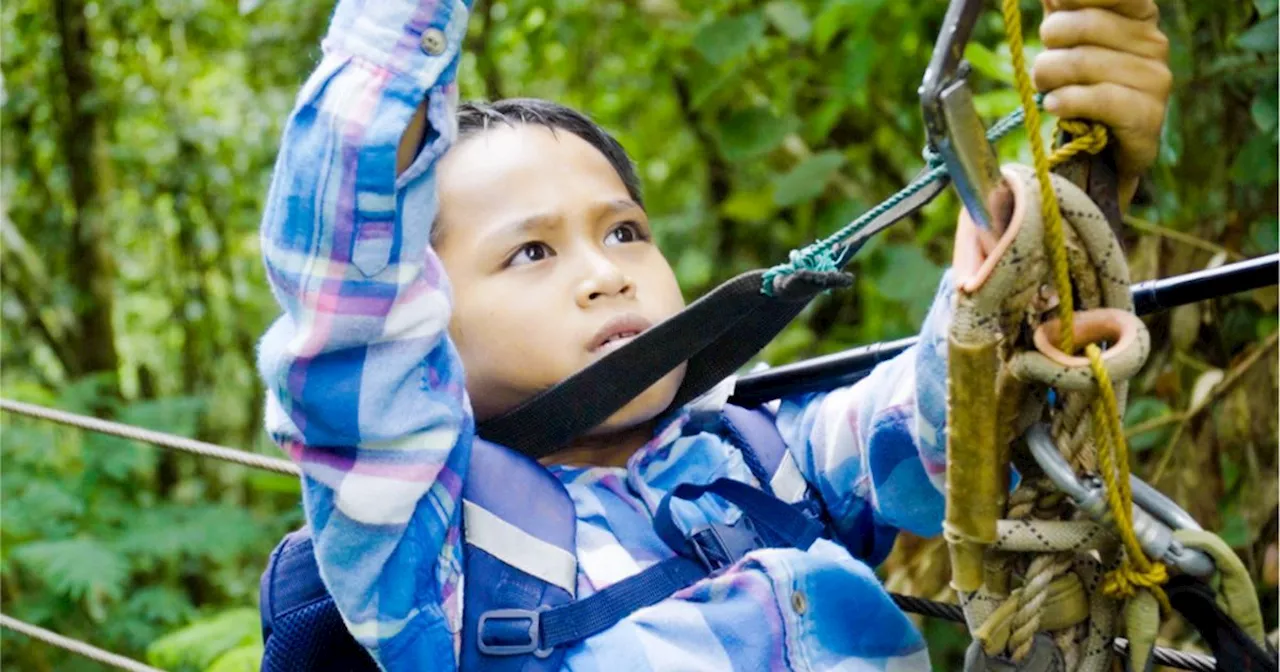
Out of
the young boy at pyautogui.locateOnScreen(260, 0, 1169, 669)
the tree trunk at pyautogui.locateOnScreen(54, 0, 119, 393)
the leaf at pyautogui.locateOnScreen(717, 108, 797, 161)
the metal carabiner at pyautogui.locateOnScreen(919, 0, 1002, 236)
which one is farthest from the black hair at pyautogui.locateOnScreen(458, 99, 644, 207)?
the tree trunk at pyautogui.locateOnScreen(54, 0, 119, 393)

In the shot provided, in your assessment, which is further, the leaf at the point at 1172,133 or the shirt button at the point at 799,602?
the leaf at the point at 1172,133

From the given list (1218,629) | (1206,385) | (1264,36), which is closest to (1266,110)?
(1264,36)

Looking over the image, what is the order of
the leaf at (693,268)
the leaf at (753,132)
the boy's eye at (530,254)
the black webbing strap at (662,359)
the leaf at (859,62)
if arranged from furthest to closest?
1. the leaf at (693,268)
2. the leaf at (753,132)
3. the leaf at (859,62)
4. the boy's eye at (530,254)
5. the black webbing strap at (662,359)

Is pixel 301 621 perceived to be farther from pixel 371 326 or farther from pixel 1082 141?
pixel 1082 141

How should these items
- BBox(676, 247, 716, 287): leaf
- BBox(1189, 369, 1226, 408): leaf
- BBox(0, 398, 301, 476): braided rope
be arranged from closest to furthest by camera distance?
1. BBox(0, 398, 301, 476): braided rope
2. BBox(1189, 369, 1226, 408): leaf
3. BBox(676, 247, 716, 287): leaf

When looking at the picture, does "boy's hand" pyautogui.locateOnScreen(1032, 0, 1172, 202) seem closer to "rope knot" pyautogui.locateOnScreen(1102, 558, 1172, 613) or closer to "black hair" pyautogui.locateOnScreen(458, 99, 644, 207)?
"rope knot" pyautogui.locateOnScreen(1102, 558, 1172, 613)

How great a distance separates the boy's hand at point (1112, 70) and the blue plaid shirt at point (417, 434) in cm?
12

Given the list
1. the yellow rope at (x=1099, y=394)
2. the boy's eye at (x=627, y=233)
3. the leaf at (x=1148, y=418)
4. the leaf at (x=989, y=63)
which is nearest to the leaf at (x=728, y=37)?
the leaf at (x=989, y=63)

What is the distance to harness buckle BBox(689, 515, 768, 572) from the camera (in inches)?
32.9

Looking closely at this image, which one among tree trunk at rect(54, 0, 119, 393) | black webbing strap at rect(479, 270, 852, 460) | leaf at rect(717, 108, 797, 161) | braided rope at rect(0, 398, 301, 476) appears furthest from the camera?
tree trunk at rect(54, 0, 119, 393)

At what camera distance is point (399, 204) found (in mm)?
729

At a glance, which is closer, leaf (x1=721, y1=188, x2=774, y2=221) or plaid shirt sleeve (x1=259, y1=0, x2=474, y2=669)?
plaid shirt sleeve (x1=259, y1=0, x2=474, y2=669)

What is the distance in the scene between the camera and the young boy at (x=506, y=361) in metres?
0.71

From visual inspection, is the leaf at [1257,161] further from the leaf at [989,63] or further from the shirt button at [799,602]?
the shirt button at [799,602]
